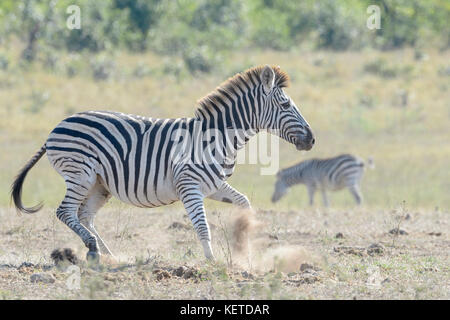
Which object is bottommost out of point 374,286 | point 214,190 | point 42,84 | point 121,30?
point 374,286

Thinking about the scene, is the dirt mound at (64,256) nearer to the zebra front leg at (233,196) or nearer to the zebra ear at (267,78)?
the zebra front leg at (233,196)

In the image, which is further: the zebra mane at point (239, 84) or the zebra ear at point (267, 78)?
the zebra mane at point (239, 84)

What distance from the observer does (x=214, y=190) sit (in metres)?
8.66

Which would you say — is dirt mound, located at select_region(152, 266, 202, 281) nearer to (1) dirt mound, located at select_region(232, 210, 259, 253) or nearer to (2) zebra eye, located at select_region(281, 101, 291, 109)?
(1) dirt mound, located at select_region(232, 210, 259, 253)

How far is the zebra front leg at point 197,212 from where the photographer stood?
8359 millimetres

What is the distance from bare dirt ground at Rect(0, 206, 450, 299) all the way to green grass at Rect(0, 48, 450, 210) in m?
6.00

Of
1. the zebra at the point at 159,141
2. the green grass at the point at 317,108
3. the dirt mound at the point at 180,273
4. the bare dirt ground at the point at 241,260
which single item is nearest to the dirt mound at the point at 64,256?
the bare dirt ground at the point at 241,260

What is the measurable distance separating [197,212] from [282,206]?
773cm

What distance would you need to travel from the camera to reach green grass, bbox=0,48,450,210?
21328 millimetres

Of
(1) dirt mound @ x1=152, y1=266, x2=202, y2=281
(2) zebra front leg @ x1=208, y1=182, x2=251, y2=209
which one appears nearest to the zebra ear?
(2) zebra front leg @ x1=208, y1=182, x2=251, y2=209

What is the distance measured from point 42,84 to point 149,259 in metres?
23.5

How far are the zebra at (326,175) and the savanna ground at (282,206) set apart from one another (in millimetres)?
492

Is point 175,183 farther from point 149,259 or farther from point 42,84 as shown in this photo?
point 42,84
